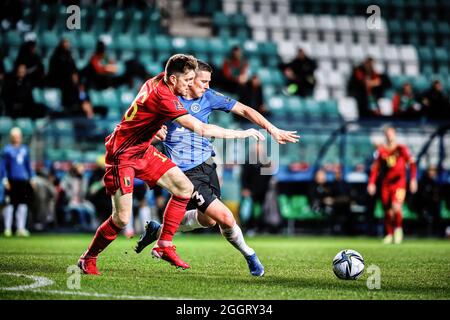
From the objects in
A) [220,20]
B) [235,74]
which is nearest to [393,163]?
[235,74]

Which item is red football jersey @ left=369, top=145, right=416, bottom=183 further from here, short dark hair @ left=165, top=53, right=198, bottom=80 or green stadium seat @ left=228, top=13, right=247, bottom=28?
short dark hair @ left=165, top=53, right=198, bottom=80

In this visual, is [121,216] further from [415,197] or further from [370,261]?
[415,197]

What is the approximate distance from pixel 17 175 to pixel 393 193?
6.75 meters

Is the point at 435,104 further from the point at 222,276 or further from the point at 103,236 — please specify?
the point at 103,236

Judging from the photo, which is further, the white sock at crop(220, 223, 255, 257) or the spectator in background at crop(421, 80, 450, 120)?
the spectator in background at crop(421, 80, 450, 120)

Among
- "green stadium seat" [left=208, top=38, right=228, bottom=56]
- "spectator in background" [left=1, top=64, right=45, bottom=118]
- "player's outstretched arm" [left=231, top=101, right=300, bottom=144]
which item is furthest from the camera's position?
"green stadium seat" [left=208, top=38, right=228, bottom=56]

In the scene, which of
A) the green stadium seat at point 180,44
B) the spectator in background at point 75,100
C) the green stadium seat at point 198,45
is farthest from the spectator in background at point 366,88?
the spectator in background at point 75,100

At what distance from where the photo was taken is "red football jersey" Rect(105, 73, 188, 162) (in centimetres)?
710

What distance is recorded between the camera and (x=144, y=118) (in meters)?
7.21

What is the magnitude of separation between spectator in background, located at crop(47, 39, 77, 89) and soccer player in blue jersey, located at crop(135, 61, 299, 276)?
7.94m

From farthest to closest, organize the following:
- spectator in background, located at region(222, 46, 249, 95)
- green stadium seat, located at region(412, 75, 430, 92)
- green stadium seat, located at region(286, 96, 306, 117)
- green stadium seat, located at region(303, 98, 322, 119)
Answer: green stadium seat, located at region(412, 75, 430, 92) → green stadium seat, located at region(303, 98, 322, 119) → green stadium seat, located at region(286, 96, 306, 117) → spectator in background, located at region(222, 46, 249, 95)

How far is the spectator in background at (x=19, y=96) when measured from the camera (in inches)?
615

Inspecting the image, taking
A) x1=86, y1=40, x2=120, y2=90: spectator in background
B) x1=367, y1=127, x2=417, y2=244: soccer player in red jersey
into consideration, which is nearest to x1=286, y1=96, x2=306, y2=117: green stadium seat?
x1=86, y1=40, x2=120, y2=90: spectator in background

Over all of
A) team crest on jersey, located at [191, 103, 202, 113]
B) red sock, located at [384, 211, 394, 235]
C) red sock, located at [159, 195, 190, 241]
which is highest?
team crest on jersey, located at [191, 103, 202, 113]
